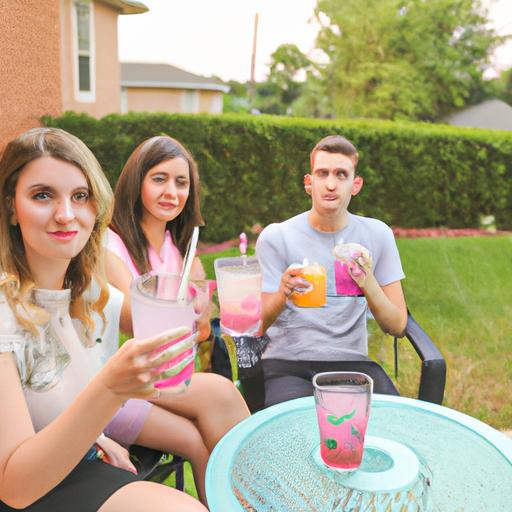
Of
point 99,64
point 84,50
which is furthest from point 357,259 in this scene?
point 99,64

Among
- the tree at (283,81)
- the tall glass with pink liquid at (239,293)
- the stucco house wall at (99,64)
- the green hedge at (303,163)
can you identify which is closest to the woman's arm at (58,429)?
the tall glass with pink liquid at (239,293)

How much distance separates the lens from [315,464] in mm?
1427

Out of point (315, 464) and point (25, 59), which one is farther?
point (25, 59)

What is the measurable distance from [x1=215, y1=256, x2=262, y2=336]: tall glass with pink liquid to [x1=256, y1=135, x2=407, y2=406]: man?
0.13m

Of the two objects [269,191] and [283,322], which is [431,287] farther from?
[283,322]

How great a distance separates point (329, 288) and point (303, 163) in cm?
599

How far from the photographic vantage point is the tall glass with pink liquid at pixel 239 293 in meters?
2.09

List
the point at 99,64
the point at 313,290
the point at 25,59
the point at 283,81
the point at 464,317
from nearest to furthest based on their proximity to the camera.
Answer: the point at 313,290
the point at 25,59
the point at 464,317
the point at 99,64
the point at 283,81

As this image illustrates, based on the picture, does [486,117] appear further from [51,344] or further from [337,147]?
[51,344]

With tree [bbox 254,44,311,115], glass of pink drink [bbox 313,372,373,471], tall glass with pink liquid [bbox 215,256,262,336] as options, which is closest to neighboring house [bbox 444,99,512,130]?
tree [bbox 254,44,311,115]

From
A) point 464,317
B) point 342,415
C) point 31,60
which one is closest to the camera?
point 342,415

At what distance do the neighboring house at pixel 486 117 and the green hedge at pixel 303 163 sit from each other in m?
16.1

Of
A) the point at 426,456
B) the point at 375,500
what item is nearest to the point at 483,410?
the point at 426,456

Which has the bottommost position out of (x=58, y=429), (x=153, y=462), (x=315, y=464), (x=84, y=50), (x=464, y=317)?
(x=464, y=317)
